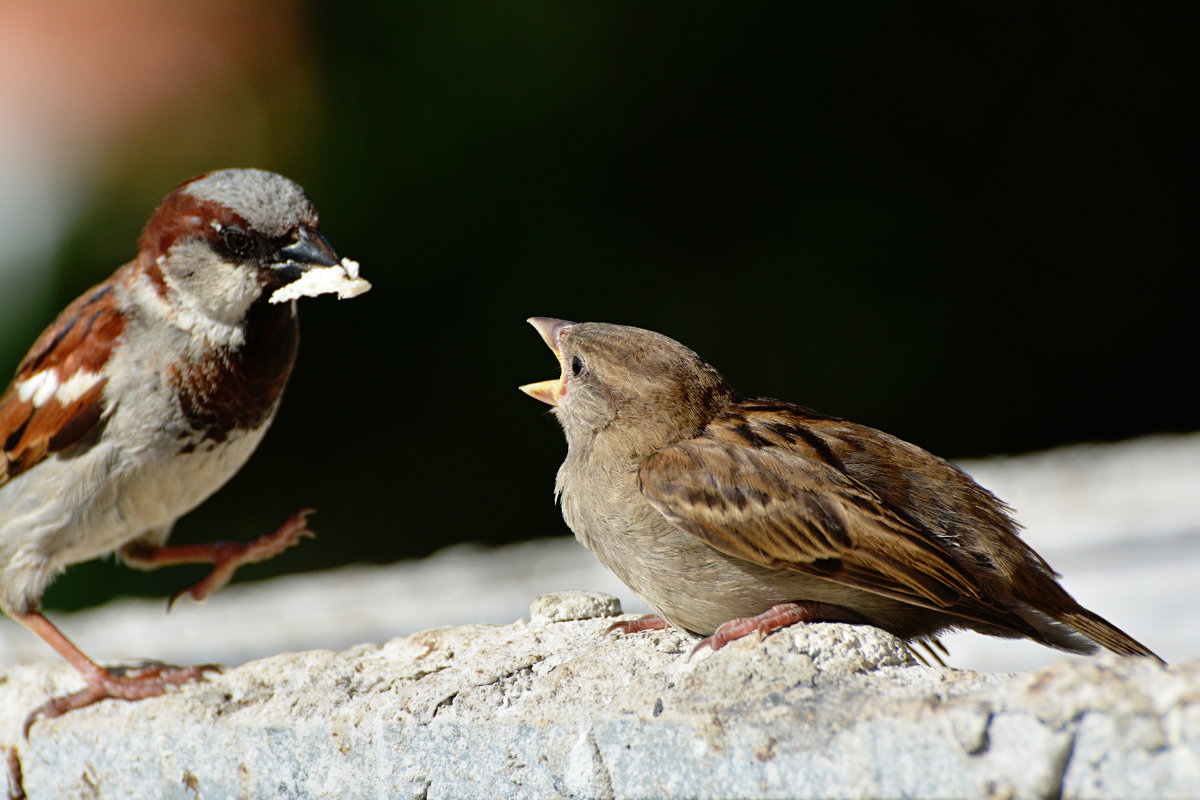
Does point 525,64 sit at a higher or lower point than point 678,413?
higher

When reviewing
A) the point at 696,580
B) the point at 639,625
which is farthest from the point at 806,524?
the point at 639,625

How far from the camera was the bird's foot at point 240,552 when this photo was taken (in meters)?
2.52

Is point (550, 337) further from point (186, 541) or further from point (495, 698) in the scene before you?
point (186, 541)

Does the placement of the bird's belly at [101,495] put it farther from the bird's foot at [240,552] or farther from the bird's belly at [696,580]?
the bird's belly at [696,580]

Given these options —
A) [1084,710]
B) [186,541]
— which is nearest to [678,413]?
[1084,710]

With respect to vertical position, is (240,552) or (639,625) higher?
(639,625)

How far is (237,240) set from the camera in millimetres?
2174

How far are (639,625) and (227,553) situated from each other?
3.94ft

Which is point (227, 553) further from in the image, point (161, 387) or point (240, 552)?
point (161, 387)

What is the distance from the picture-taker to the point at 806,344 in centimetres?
457

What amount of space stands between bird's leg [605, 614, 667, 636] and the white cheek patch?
0.74 m

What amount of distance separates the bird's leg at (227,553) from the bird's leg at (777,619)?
3.87ft

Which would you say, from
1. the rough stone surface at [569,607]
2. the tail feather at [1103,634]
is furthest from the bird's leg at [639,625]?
the tail feather at [1103,634]

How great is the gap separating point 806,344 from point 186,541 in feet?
8.06
